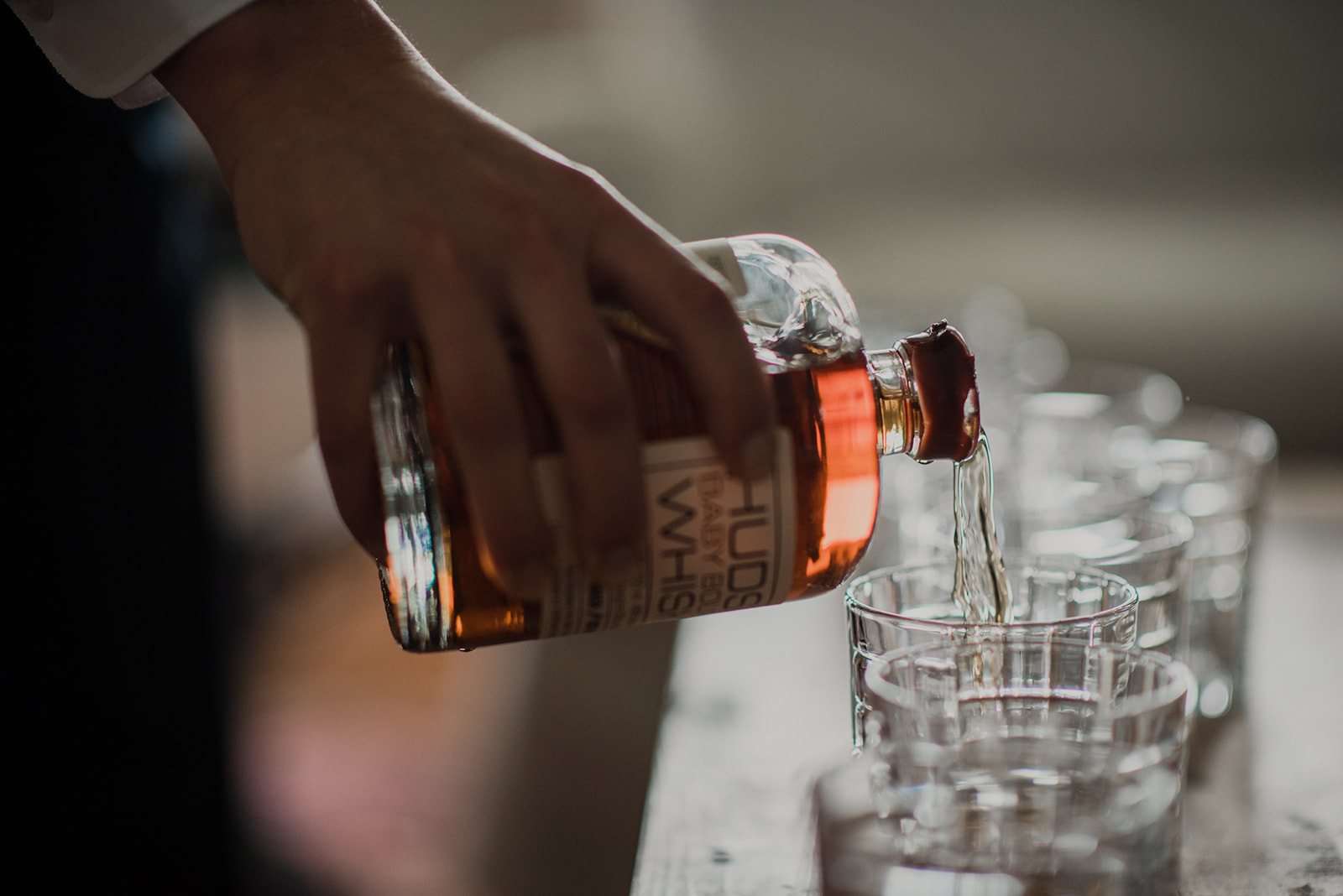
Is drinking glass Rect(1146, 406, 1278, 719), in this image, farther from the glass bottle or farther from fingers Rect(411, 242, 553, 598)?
fingers Rect(411, 242, 553, 598)

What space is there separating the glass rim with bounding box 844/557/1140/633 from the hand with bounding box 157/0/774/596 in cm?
10

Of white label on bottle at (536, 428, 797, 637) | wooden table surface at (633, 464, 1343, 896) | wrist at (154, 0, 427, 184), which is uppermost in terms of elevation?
wrist at (154, 0, 427, 184)

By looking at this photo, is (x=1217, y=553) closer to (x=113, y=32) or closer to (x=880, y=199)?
(x=113, y=32)

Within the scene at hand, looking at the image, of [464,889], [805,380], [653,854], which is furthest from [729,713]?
[464,889]

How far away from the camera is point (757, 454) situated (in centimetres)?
51

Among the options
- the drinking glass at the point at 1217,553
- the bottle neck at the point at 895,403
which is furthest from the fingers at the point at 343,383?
the drinking glass at the point at 1217,553

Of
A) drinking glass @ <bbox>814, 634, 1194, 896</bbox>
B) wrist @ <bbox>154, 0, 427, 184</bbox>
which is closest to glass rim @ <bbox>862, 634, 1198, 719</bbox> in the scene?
drinking glass @ <bbox>814, 634, 1194, 896</bbox>

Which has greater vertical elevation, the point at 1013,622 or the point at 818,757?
the point at 1013,622

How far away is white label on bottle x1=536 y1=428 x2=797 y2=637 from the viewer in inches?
21.1

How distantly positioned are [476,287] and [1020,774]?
0.28 metres

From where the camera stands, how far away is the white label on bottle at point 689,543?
0.54 metres

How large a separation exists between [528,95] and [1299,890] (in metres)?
3.36

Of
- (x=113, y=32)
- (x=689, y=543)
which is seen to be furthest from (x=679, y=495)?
(x=113, y=32)

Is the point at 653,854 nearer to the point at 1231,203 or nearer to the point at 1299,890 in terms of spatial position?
the point at 1299,890
